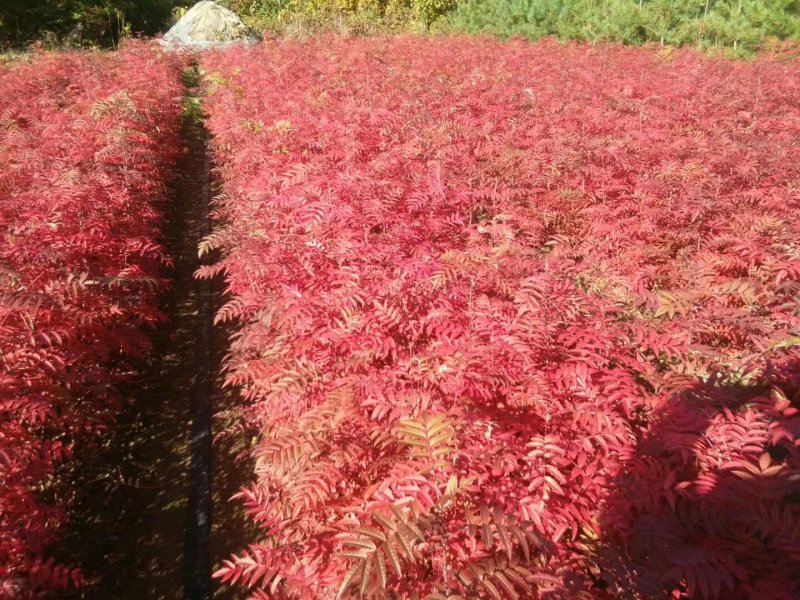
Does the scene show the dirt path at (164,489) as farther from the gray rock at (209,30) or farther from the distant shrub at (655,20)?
the gray rock at (209,30)

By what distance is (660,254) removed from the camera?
5188 mm

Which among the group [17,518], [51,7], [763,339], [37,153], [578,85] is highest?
[51,7]

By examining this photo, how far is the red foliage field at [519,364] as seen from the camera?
221 centimetres

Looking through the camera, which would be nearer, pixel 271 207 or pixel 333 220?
pixel 333 220

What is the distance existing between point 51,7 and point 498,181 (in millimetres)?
30371

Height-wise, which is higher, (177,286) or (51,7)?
(51,7)

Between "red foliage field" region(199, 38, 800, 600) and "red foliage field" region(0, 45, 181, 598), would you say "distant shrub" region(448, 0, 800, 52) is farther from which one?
"red foliage field" region(0, 45, 181, 598)

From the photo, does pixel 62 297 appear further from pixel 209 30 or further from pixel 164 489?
pixel 209 30

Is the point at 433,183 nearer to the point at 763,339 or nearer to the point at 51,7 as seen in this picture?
the point at 763,339

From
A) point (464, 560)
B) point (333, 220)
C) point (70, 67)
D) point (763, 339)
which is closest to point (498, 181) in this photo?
point (333, 220)

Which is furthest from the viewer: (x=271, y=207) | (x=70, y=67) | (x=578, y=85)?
(x=70, y=67)

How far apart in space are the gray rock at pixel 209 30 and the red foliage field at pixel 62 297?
17.3 m

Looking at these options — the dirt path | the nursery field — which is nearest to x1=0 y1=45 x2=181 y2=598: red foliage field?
the nursery field

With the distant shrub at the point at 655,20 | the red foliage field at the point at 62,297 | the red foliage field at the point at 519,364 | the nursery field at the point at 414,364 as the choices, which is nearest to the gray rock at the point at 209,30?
the distant shrub at the point at 655,20
